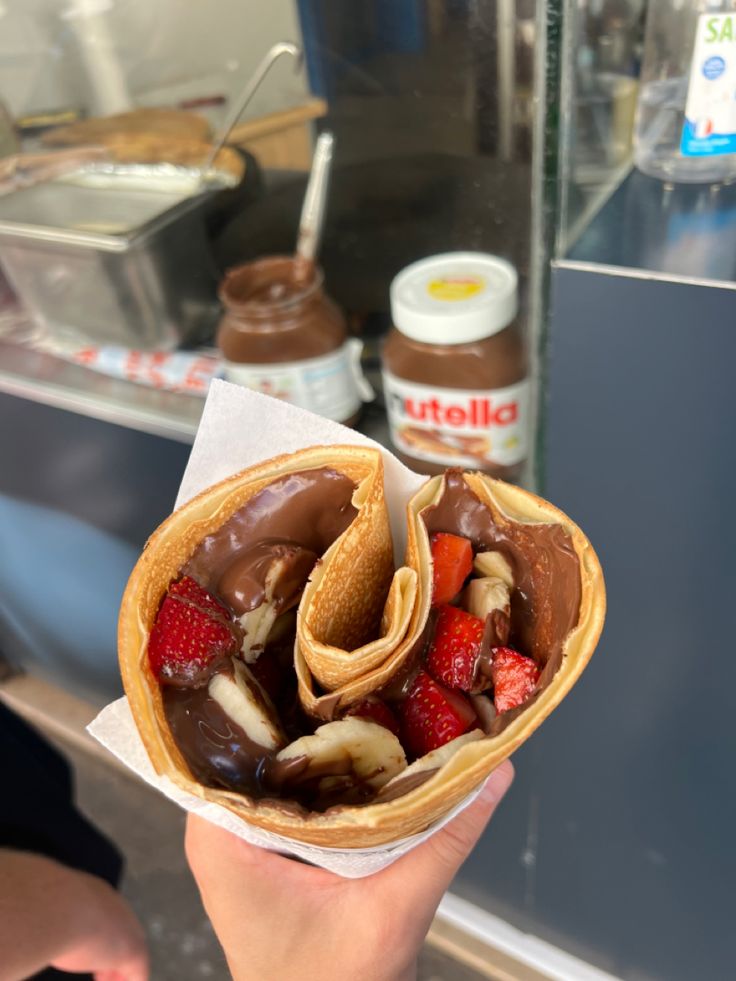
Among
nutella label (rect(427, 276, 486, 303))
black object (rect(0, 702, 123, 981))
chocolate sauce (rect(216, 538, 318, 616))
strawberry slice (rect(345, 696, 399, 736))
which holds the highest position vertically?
nutella label (rect(427, 276, 486, 303))

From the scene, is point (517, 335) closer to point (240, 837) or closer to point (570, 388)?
point (570, 388)

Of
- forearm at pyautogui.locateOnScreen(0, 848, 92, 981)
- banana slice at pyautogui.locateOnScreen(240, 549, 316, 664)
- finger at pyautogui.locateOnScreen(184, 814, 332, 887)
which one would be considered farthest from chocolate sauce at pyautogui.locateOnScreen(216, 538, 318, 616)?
forearm at pyautogui.locateOnScreen(0, 848, 92, 981)

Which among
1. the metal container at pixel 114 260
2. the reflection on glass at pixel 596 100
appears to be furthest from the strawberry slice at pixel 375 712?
the metal container at pixel 114 260

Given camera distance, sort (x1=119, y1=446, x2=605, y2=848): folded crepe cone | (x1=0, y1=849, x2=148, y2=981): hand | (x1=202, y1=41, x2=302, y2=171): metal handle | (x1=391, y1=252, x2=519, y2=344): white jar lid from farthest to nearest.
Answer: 1. (x1=202, y1=41, x2=302, y2=171): metal handle
2. (x1=0, y1=849, x2=148, y2=981): hand
3. (x1=391, y1=252, x2=519, y2=344): white jar lid
4. (x1=119, y1=446, x2=605, y2=848): folded crepe cone

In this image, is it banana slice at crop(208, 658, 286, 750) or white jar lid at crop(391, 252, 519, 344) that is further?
white jar lid at crop(391, 252, 519, 344)

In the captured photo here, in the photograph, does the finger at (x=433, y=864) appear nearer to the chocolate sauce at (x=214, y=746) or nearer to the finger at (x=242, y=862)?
the finger at (x=242, y=862)

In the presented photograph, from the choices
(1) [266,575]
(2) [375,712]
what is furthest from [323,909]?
(1) [266,575]

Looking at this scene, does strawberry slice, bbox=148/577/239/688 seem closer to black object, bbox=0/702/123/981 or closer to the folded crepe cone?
the folded crepe cone

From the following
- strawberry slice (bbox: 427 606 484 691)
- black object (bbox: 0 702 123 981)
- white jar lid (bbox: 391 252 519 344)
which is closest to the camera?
strawberry slice (bbox: 427 606 484 691)
